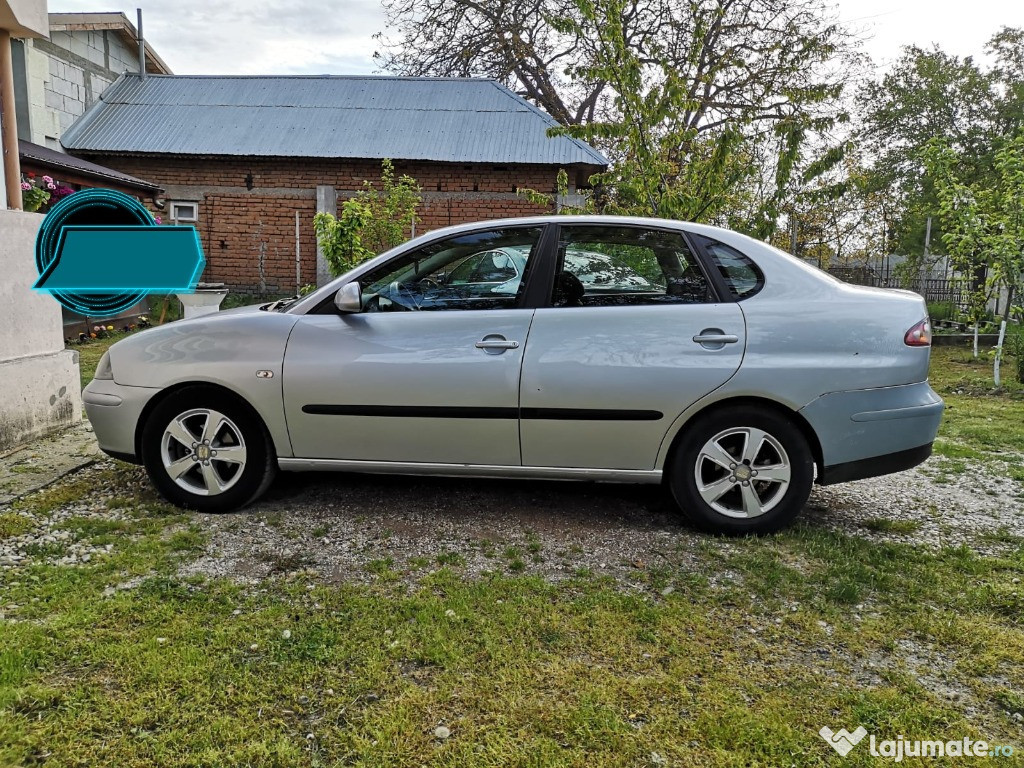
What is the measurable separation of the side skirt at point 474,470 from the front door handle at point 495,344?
611mm

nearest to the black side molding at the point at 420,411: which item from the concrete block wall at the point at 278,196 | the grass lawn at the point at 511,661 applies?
the grass lawn at the point at 511,661

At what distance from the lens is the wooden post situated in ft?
→ 18.3

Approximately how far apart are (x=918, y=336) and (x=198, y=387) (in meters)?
3.73

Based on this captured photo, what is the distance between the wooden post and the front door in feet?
10.9

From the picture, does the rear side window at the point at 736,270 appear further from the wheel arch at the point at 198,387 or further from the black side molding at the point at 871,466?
the wheel arch at the point at 198,387

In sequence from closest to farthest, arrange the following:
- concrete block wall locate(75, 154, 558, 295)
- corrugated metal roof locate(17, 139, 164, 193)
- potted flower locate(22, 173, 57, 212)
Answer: potted flower locate(22, 173, 57, 212)
corrugated metal roof locate(17, 139, 164, 193)
concrete block wall locate(75, 154, 558, 295)

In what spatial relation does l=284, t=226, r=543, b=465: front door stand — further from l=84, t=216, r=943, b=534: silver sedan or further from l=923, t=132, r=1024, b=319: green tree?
l=923, t=132, r=1024, b=319: green tree

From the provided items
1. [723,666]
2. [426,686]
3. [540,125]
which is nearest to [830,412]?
[723,666]

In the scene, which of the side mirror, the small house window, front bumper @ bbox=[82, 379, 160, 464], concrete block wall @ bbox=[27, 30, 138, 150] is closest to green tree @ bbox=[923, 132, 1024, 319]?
the side mirror

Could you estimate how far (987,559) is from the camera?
12.0 feet

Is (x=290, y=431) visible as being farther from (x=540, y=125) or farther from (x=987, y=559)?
(x=540, y=125)

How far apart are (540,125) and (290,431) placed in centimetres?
1394

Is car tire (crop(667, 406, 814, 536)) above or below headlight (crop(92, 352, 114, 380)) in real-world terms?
below

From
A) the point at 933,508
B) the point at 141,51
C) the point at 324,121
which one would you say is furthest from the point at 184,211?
the point at 933,508
